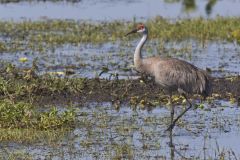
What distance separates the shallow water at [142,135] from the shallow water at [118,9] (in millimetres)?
10469

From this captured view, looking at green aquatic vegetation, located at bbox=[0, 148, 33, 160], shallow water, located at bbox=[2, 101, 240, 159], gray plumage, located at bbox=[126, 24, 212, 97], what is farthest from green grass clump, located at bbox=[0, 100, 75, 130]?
gray plumage, located at bbox=[126, 24, 212, 97]

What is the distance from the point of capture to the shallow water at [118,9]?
22281 millimetres

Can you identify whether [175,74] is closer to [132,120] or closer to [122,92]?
[132,120]

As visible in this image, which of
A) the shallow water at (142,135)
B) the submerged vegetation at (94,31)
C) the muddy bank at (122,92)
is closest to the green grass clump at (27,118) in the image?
the shallow water at (142,135)

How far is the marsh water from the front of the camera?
29.5 ft

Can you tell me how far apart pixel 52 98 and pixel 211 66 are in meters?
4.12

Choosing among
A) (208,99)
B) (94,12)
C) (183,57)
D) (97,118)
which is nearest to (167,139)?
(97,118)

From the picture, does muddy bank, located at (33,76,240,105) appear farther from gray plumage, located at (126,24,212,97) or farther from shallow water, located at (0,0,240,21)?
shallow water, located at (0,0,240,21)

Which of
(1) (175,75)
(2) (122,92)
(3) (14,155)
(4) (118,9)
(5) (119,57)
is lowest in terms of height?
(4) (118,9)

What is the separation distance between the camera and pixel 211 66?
49.1ft

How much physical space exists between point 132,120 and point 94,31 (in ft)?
26.9

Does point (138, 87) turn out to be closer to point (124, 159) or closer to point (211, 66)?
point (211, 66)

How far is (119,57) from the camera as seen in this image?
1575 centimetres

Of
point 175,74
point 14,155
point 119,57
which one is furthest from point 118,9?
point 14,155
